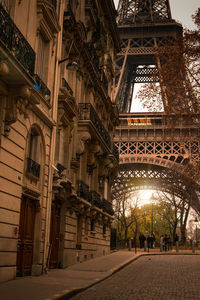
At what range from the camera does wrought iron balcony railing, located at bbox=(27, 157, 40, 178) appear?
1437cm

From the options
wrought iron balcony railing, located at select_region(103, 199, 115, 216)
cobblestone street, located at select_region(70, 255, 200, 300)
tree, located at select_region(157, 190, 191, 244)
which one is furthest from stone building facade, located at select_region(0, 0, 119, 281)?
tree, located at select_region(157, 190, 191, 244)

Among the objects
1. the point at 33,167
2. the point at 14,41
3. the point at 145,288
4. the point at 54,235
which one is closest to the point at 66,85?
the point at 33,167

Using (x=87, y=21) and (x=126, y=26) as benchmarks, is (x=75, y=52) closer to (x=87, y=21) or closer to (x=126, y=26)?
(x=87, y=21)

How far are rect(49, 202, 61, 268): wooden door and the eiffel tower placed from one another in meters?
45.6

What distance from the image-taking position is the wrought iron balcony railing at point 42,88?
1505cm

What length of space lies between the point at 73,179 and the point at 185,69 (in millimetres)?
7578

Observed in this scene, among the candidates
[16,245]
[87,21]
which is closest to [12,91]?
[16,245]

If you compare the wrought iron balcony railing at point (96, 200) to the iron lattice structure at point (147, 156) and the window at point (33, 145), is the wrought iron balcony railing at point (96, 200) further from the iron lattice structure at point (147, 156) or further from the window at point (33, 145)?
the iron lattice structure at point (147, 156)

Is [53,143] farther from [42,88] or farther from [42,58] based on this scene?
[42,58]

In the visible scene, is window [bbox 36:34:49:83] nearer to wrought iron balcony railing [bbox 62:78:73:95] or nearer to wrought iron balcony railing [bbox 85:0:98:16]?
wrought iron balcony railing [bbox 62:78:73:95]

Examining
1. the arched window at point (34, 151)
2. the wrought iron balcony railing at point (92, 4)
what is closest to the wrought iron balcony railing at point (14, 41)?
the arched window at point (34, 151)

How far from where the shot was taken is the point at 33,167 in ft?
48.3

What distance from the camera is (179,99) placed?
1756 centimetres

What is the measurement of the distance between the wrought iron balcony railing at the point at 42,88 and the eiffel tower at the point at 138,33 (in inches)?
1844
